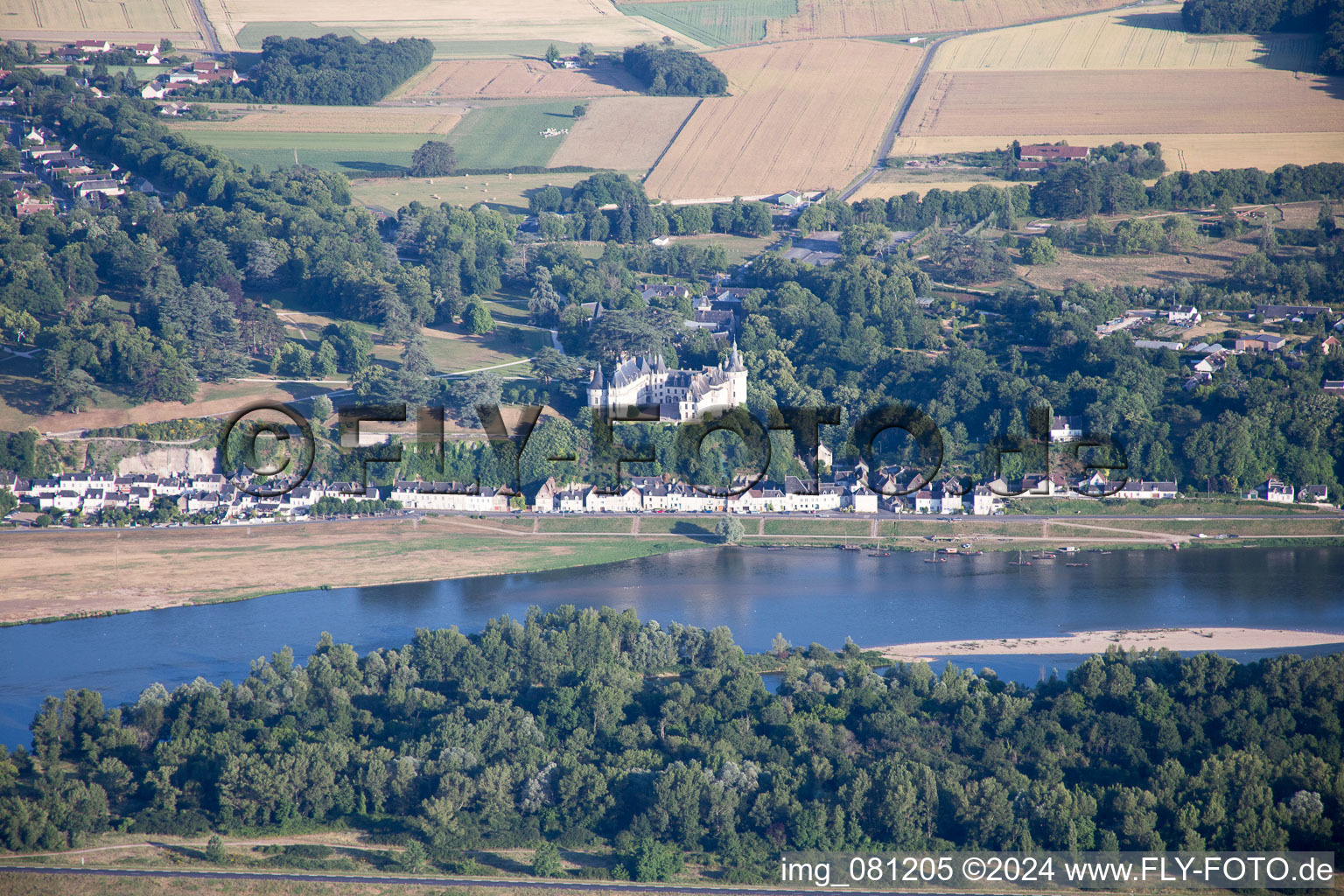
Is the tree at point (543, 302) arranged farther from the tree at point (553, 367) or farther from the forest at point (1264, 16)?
the forest at point (1264, 16)

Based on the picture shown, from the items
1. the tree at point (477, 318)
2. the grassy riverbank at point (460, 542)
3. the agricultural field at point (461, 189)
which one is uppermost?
the agricultural field at point (461, 189)

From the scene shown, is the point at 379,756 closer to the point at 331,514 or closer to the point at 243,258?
the point at 331,514

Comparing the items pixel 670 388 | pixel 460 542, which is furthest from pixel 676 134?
pixel 460 542

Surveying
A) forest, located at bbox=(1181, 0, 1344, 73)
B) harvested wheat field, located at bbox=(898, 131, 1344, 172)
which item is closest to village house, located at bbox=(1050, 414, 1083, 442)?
harvested wheat field, located at bbox=(898, 131, 1344, 172)

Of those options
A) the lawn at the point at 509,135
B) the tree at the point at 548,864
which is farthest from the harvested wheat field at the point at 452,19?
the tree at the point at 548,864

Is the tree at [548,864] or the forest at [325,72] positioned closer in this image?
the tree at [548,864]

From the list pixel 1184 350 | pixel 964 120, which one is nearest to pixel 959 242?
pixel 1184 350

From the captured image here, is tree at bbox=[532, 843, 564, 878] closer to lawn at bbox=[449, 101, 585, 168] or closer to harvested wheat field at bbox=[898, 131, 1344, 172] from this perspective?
harvested wheat field at bbox=[898, 131, 1344, 172]
